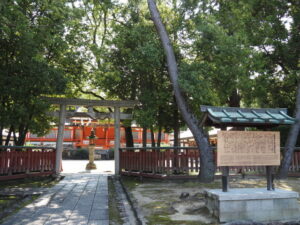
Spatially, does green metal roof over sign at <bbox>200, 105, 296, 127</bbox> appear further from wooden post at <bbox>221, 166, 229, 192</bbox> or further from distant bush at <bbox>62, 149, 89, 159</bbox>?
distant bush at <bbox>62, 149, 89, 159</bbox>

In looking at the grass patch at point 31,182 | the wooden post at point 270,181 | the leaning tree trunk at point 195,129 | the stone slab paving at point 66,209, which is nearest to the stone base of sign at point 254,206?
the wooden post at point 270,181

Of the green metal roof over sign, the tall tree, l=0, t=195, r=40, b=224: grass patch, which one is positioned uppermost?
the tall tree

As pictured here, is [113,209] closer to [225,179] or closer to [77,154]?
[225,179]

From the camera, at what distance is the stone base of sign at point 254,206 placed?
591cm

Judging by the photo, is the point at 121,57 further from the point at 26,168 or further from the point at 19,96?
the point at 26,168

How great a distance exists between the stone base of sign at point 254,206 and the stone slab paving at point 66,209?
244cm

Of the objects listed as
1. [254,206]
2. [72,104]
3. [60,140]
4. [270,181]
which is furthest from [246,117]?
[60,140]

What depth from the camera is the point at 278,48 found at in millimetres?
14383

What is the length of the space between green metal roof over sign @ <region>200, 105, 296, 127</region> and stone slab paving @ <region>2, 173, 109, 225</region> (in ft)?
11.3

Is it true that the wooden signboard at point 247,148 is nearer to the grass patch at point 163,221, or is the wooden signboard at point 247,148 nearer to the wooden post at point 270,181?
the wooden post at point 270,181

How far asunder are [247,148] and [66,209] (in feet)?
15.6

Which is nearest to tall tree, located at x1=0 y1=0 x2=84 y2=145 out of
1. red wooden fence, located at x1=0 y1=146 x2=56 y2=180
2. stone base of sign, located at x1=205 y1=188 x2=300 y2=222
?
red wooden fence, located at x1=0 y1=146 x2=56 y2=180

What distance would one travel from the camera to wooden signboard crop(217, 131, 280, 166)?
21.2 feet

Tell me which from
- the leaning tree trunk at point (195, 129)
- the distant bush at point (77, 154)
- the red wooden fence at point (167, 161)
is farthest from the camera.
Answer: the distant bush at point (77, 154)
